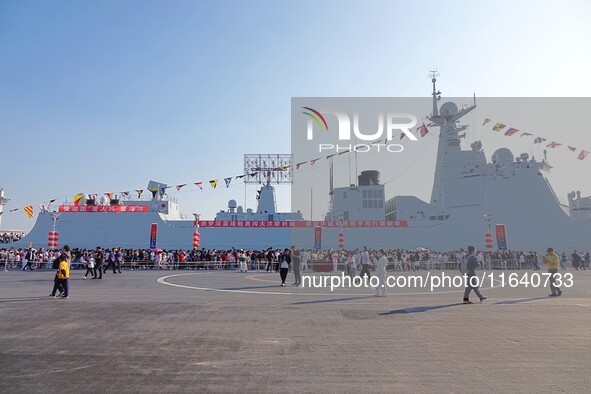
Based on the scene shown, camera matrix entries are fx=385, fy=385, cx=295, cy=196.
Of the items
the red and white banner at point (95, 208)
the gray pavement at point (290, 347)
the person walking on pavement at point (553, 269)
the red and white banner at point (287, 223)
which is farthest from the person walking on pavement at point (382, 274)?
the red and white banner at point (95, 208)

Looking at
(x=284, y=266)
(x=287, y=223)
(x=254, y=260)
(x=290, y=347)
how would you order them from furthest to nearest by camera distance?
(x=287, y=223), (x=254, y=260), (x=284, y=266), (x=290, y=347)

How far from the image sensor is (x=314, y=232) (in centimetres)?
4238

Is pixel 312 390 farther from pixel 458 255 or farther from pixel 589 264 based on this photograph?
pixel 589 264

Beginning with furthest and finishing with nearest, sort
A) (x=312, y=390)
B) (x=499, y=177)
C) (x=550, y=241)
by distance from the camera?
(x=499, y=177) < (x=550, y=241) < (x=312, y=390)

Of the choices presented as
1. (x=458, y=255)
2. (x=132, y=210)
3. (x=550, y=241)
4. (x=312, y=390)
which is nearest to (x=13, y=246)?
(x=132, y=210)

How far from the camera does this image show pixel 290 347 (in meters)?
6.01

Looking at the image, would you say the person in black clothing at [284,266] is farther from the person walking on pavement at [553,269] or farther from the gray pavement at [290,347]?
the person walking on pavement at [553,269]

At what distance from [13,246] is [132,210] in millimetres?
11848

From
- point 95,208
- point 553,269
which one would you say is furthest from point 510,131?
point 95,208

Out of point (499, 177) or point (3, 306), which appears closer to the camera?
point (3, 306)

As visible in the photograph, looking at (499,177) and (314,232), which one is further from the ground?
(499,177)

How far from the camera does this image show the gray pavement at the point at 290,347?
4.45 meters

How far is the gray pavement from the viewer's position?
445 cm

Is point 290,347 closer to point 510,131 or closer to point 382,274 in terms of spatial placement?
point 382,274
